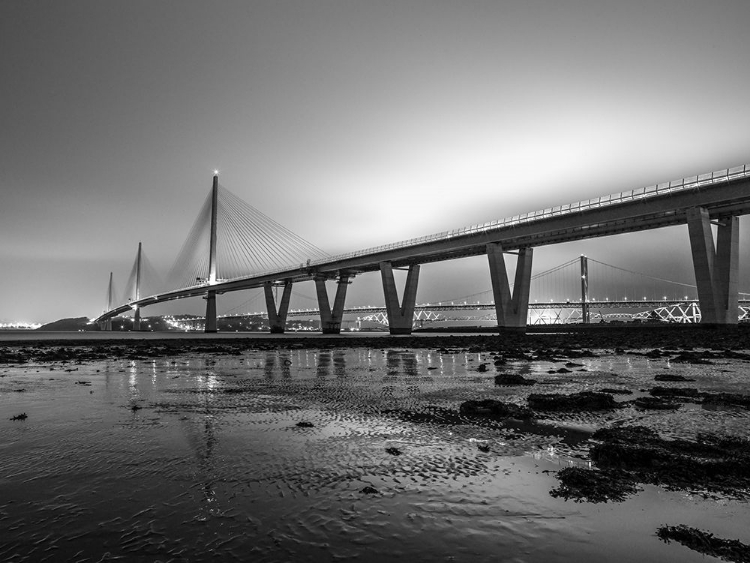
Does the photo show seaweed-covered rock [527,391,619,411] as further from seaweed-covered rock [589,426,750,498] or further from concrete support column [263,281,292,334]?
concrete support column [263,281,292,334]

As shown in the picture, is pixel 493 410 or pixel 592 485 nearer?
pixel 592 485

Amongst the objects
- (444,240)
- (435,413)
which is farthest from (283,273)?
(435,413)

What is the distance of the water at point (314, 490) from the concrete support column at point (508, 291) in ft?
158

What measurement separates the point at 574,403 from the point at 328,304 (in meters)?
76.9

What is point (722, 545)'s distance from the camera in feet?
8.86

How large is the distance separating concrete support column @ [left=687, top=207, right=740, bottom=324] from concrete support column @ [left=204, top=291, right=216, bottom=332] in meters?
88.8

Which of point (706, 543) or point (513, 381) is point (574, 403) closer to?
point (513, 381)

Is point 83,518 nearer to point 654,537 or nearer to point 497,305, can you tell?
point 654,537

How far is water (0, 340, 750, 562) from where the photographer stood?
8.96 ft

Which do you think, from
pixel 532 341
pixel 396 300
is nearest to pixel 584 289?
pixel 396 300

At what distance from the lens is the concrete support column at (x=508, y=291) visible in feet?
177

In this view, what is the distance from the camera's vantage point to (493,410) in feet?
23.3

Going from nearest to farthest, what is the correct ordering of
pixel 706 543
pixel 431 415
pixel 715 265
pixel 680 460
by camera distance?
pixel 706 543 → pixel 680 460 → pixel 431 415 → pixel 715 265

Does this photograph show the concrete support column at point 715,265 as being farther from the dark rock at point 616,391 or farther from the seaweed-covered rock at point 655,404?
the seaweed-covered rock at point 655,404
